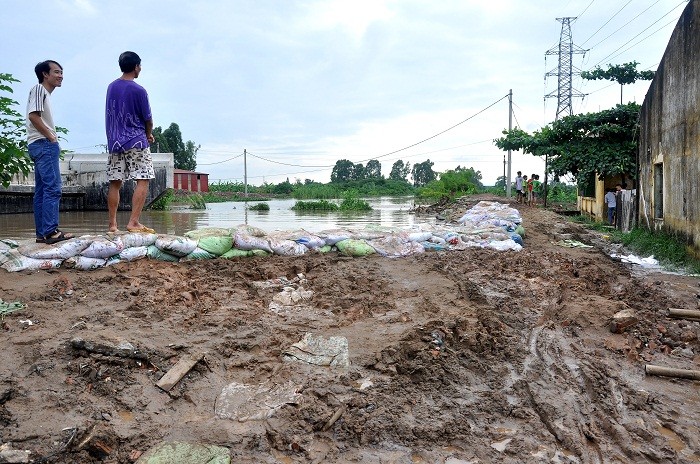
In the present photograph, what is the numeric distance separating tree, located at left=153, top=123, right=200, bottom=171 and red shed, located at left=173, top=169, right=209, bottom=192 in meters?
3.19

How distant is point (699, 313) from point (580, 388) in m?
1.87

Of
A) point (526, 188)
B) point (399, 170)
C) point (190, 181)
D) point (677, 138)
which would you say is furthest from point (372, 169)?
point (677, 138)

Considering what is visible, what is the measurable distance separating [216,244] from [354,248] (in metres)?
1.51

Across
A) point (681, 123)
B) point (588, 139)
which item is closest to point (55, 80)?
point (681, 123)

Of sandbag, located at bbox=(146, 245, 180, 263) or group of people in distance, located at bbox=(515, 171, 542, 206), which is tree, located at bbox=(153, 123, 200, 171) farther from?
sandbag, located at bbox=(146, 245, 180, 263)

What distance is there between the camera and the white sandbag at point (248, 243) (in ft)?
17.7

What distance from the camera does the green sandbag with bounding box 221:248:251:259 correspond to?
526cm

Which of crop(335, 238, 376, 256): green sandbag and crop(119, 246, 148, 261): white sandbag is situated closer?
crop(119, 246, 148, 261): white sandbag

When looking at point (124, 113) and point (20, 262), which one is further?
point (124, 113)

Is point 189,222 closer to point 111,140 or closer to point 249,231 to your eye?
point 249,231

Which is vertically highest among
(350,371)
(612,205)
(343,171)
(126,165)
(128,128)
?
(343,171)

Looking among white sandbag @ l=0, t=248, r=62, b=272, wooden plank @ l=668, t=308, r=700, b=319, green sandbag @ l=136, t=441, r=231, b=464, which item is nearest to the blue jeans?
white sandbag @ l=0, t=248, r=62, b=272

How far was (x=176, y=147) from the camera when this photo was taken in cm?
4475

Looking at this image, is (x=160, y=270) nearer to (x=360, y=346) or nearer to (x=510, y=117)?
(x=360, y=346)
